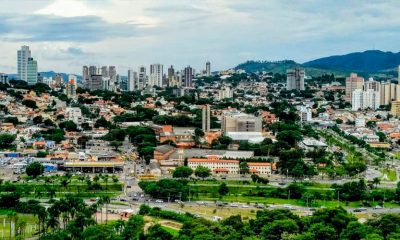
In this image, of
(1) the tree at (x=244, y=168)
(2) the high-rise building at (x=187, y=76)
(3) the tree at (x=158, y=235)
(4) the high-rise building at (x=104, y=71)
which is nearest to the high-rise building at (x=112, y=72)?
(4) the high-rise building at (x=104, y=71)

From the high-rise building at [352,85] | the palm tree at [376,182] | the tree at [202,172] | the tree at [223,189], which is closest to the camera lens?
the tree at [223,189]

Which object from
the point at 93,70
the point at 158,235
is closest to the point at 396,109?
the point at 93,70

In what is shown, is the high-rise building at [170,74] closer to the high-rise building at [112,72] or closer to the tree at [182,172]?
the high-rise building at [112,72]

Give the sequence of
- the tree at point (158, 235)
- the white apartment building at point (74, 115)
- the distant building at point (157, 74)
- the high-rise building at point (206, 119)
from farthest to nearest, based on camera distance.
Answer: the distant building at point (157, 74) → the white apartment building at point (74, 115) → the high-rise building at point (206, 119) → the tree at point (158, 235)

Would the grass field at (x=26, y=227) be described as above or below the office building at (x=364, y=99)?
below

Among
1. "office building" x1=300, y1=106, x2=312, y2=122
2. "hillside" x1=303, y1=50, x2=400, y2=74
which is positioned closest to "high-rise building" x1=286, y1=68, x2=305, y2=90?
"office building" x1=300, y1=106, x2=312, y2=122

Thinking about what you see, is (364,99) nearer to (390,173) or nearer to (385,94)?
(385,94)

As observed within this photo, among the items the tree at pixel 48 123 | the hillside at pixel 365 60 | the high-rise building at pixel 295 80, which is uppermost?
the hillside at pixel 365 60
